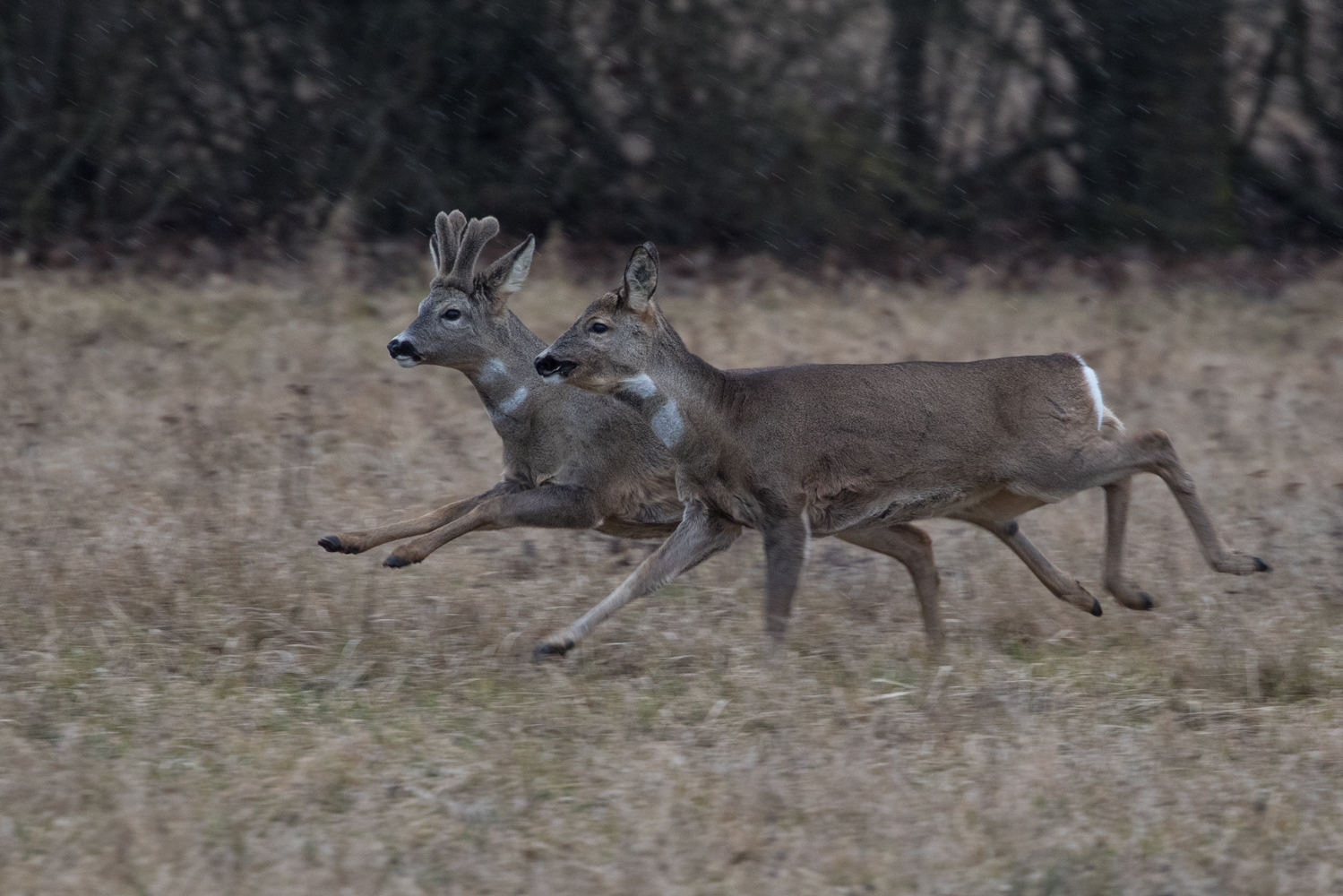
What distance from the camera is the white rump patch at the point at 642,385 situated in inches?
231

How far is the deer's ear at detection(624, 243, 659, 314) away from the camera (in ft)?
19.0

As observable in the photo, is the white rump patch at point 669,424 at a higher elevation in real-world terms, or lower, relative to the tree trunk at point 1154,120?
lower

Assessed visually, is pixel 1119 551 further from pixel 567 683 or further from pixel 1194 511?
pixel 567 683

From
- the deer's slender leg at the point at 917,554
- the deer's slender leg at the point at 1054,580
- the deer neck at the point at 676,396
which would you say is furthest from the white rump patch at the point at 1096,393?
the deer neck at the point at 676,396

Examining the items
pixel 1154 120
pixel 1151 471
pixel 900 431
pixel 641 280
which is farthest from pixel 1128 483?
pixel 1154 120

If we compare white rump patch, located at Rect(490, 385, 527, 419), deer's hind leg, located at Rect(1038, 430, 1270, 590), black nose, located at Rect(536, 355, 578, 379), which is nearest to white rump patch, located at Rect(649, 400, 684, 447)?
black nose, located at Rect(536, 355, 578, 379)

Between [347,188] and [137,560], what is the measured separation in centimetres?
781

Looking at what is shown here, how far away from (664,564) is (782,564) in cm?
41

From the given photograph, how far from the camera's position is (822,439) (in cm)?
586

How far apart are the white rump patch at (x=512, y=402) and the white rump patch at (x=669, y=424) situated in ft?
2.90

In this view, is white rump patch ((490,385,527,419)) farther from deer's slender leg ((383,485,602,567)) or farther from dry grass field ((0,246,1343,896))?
dry grass field ((0,246,1343,896))

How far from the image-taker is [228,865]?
3984 millimetres

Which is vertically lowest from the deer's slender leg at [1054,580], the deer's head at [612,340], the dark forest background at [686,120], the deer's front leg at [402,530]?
the deer's slender leg at [1054,580]

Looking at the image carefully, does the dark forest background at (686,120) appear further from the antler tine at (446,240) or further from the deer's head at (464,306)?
the deer's head at (464,306)
